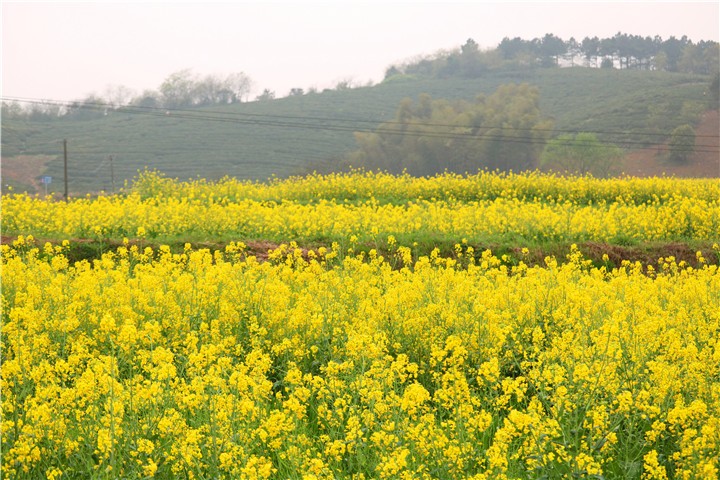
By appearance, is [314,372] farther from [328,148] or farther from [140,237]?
[328,148]

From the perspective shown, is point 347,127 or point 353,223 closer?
point 353,223

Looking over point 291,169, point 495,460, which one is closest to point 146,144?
point 291,169

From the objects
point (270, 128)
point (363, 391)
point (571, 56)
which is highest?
point (571, 56)

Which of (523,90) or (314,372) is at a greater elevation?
(523,90)

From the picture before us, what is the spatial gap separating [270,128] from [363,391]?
64.6m

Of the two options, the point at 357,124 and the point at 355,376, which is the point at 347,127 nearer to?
the point at 357,124

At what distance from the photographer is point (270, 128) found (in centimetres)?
6725

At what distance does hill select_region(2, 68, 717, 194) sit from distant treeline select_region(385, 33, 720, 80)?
11328mm

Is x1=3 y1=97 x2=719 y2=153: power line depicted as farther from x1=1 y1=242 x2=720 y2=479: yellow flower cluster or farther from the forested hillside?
x1=1 y1=242 x2=720 y2=479: yellow flower cluster

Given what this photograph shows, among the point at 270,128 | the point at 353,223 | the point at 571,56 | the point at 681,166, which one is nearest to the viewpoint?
the point at 353,223

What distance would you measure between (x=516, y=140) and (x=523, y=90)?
6.17 meters

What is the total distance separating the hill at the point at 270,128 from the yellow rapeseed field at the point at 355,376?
133ft

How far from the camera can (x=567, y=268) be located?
8258 mm

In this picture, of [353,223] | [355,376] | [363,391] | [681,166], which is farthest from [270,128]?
[363,391]
